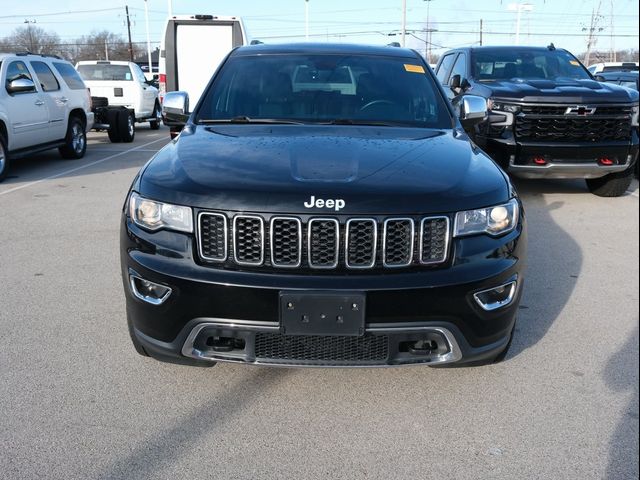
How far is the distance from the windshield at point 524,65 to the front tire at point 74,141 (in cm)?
733

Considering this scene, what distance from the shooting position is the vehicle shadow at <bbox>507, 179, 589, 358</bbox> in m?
3.95

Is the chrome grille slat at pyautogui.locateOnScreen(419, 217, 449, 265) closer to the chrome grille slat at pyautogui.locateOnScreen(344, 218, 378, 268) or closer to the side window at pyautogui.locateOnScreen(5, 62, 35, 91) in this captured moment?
the chrome grille slat at pyautogui.locateOnScreen(344, 218, 378, 268)

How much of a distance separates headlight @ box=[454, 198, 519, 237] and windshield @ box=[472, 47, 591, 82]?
20.1 ft

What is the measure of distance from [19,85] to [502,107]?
7.06m

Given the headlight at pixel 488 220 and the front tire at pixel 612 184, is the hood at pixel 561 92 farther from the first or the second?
the headlight at pixel 488 220

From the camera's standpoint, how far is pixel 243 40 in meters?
13.2

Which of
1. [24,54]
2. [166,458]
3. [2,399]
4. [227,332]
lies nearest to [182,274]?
[227,332]

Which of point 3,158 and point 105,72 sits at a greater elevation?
point 105,72

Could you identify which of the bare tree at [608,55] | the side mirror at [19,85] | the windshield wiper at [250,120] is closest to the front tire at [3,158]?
the side mirror at [19,85]

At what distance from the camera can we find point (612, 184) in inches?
317

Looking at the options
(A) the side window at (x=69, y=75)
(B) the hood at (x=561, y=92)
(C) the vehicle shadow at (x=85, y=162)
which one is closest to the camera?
(B) the hood at (x=561, y=92)

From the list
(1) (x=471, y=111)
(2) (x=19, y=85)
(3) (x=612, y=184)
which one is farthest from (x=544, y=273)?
(2) (x=19, y=85)

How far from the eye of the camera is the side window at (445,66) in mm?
10023

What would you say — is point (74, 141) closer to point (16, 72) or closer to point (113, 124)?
point (16, 72)
